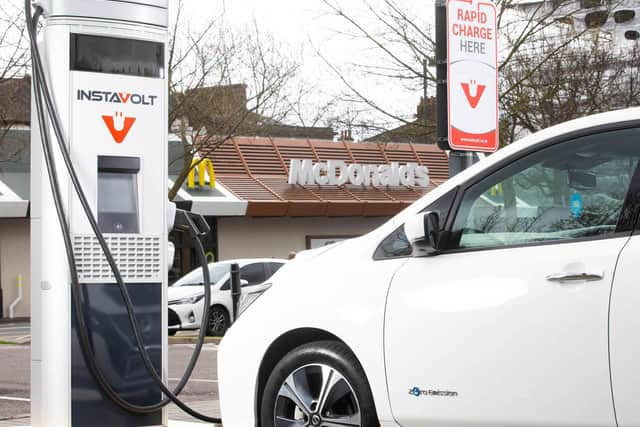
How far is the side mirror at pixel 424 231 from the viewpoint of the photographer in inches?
206

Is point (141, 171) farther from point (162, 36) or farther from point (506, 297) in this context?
point (506, 297)

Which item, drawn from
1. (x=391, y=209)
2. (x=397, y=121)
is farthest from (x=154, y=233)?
(x=391, y=209)

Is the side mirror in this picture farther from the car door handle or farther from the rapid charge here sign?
the rapid charge here sign

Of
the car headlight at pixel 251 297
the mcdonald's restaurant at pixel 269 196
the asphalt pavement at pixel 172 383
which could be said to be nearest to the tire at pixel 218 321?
the asphalt pavement at pixel 172 383

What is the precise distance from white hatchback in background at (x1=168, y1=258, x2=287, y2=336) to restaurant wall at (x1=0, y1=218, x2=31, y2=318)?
13891 millimetres

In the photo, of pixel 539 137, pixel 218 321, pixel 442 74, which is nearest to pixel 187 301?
pixel 218 321

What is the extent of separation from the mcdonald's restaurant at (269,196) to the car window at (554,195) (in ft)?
97.3

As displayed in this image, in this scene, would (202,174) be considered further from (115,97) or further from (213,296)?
(115,97)

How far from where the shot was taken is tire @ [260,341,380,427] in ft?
18.0

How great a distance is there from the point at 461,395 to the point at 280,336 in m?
1.13

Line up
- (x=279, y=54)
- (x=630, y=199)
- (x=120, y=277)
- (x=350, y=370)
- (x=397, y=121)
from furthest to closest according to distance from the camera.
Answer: (x=279, y=54) → (x=397, y=121) → (x=120, y=277) → (x=350, y=370) → (x=630, y=199)

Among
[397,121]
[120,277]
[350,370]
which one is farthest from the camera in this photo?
[397,121]

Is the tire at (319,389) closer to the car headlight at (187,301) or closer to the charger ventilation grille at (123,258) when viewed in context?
the charger ventilation grille at (123,258)

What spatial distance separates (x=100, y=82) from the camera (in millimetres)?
7414
